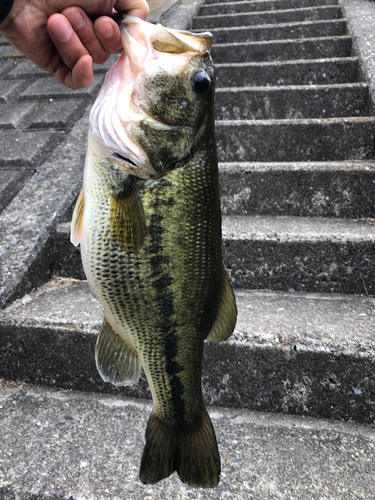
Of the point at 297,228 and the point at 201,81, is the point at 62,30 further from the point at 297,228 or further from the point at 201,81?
the point at 297,228

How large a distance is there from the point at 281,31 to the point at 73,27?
413 cm

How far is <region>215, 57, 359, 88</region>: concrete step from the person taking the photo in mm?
3926

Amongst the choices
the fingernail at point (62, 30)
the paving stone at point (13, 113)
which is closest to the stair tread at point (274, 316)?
the fingernail at point (62, 30)

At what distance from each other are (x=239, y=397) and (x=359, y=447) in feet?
1.91

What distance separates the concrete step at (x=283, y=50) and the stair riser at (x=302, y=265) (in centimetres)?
276

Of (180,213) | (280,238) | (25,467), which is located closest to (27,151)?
(280,238)

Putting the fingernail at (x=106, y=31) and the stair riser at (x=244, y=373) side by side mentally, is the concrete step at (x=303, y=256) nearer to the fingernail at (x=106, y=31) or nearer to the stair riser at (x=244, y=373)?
the stair riser at (x=244, y=373)

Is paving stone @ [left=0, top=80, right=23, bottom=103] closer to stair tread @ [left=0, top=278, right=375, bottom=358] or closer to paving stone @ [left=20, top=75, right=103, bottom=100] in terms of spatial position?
paving stone @ [left=20, top=75, right=103, bottom=100]

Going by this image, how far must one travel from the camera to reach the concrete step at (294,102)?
3.50 metres

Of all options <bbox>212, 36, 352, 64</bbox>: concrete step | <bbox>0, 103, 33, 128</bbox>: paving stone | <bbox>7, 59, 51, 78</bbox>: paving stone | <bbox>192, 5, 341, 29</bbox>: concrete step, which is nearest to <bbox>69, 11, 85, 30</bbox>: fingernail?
<bbox>0, 103, 33, 128</bbox>: paving stone

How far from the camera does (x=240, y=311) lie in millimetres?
2375

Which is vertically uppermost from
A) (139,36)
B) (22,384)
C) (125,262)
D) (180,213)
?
(139,36)

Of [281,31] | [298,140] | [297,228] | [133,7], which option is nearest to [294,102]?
[298,140]

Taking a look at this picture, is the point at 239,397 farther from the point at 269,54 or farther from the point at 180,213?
the point at 269,54
